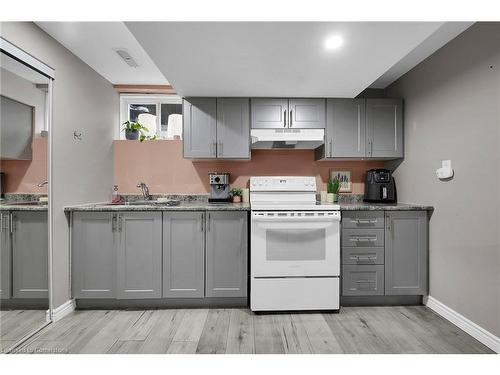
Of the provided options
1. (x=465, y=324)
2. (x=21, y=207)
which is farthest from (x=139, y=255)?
(x=465, y=324)

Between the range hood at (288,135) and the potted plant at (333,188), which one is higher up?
the range hood at (288,135)

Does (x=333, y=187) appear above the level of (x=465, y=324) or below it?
above

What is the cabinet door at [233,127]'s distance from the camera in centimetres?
308

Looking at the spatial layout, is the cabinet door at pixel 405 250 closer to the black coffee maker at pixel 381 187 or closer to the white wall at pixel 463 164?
the white wall at pixel 463 164

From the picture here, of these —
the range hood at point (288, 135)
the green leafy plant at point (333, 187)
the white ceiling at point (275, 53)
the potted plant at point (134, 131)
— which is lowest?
the green leafy plant at point (333, 187)

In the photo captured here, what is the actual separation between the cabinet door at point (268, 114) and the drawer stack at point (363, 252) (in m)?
1.14

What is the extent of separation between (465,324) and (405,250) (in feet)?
2.33

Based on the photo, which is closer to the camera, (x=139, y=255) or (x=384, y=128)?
(x=139, y=255)

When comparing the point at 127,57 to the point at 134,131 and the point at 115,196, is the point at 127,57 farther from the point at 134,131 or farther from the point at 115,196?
the point at 115,196

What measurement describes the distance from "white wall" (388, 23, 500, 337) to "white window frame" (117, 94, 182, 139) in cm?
274

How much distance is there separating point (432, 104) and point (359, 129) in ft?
2.26

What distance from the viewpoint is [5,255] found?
2.02 m

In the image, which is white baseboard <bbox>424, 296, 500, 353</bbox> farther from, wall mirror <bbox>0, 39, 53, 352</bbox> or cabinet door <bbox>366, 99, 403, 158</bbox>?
wall mirror <bbox>0, 39, 53, 352</bbox>

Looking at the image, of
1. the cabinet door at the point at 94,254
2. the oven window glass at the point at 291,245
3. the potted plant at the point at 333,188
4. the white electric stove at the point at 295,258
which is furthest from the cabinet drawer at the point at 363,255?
the cabinet door at the point at 94,254
